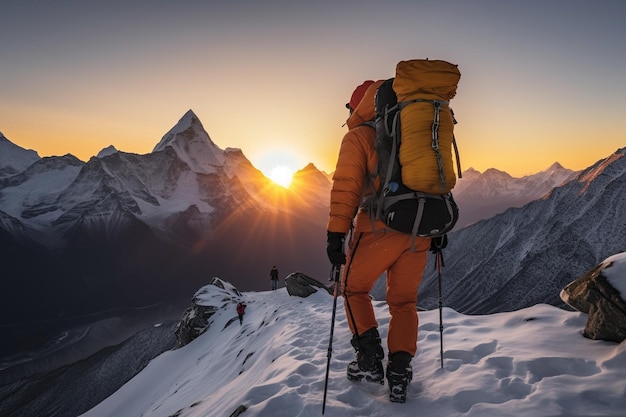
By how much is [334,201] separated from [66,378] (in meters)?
94.2

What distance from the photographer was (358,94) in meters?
4.70

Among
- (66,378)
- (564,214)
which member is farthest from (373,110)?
(66,378)

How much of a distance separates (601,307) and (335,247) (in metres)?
3.54

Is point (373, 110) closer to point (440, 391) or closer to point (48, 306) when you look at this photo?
point (440, 391)

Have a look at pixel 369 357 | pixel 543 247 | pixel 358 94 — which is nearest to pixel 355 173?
pixel 358 94

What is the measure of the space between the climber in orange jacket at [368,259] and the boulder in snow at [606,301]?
2.35 metres

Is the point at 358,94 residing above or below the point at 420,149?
above

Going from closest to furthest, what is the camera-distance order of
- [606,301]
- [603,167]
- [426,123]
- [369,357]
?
1. [426,123]
2. [606,301]
3. [369,357]
4. [603,167]

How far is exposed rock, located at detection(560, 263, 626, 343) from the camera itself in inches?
156

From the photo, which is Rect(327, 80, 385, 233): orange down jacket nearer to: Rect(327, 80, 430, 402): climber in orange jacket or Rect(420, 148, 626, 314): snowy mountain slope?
Rect(327, 80, 430, 402): climber in orange jacket

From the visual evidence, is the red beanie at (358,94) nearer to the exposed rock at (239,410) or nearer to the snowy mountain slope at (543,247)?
the exposed rock at (239,410)

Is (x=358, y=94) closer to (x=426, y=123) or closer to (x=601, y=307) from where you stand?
(x=426, y=123)

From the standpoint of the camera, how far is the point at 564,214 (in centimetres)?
6284

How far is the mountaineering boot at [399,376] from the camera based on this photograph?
3.86 meters
